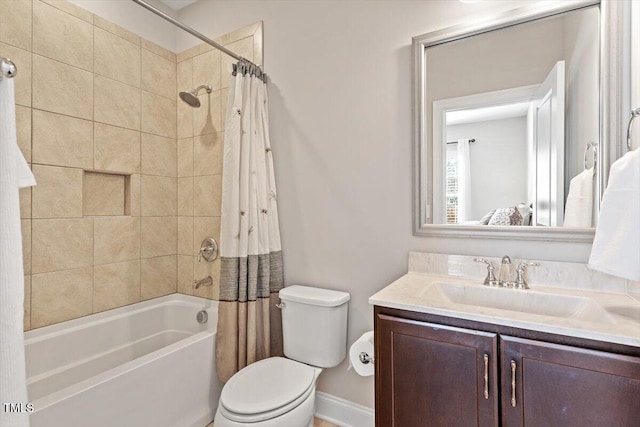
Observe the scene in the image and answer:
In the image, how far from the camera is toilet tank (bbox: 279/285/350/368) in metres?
1.71

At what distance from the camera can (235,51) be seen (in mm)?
2260

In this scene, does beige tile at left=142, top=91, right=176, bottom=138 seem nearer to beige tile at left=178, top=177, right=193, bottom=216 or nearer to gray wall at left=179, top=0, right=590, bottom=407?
beige tile at left=178, top=177, right=193, bottom=216

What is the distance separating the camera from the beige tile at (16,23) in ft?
5.47

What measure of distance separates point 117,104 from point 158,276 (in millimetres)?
1210

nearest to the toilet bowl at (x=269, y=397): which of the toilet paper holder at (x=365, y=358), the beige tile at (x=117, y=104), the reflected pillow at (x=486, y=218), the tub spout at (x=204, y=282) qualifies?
the toilet paper holder at (x=365, y=358)

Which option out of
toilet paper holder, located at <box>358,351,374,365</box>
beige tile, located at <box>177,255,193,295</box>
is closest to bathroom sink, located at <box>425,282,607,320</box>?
toilet paper holder, located at <box>358,351,374,365</box>

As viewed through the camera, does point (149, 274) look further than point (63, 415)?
Yes

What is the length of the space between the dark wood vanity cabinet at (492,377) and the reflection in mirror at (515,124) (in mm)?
605

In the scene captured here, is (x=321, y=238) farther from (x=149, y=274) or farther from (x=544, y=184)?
(x=149, y=274)

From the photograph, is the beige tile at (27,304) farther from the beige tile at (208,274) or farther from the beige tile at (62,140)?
the beige tile at (208,274)

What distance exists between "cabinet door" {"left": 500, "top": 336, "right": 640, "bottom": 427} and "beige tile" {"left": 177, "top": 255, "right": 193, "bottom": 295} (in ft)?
6.96

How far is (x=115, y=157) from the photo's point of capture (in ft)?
7.05

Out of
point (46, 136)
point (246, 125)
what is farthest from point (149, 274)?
point (246, 125)

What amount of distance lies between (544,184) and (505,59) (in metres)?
0.59
